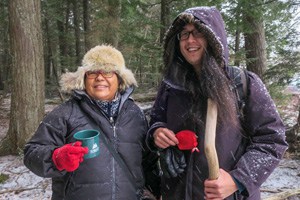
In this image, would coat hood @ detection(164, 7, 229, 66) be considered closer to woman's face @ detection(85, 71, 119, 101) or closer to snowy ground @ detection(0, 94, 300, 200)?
woman's face @ detection(85, 71, 119, 101)

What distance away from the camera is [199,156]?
216cm

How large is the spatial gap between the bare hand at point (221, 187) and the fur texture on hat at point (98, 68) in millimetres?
1320

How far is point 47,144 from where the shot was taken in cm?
231

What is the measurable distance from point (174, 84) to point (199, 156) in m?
0.61

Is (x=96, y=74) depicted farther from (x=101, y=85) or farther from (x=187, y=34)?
(x=187, y=34)

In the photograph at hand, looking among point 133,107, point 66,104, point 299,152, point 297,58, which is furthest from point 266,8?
point 66,104

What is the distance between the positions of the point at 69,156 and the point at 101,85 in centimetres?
82

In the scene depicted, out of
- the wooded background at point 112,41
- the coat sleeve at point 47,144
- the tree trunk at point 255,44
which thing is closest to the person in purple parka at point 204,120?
the coat sleeve at point 47,144

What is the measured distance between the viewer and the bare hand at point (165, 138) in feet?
7.23

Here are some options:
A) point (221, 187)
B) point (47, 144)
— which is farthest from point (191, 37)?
point (47, 144)

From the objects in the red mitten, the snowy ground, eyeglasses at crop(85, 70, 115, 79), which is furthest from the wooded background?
the red mitten

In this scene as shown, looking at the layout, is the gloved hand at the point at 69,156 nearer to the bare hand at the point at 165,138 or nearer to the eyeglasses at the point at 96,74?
the bare hand at the point at 165,138

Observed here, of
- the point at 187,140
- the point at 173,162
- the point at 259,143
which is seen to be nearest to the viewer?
the point at 259,143

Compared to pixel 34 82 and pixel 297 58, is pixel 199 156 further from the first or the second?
pixel 34 82
